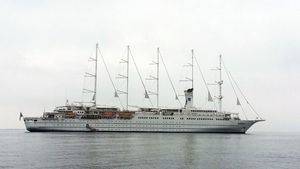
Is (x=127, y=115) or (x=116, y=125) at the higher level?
(x=127, y=115)

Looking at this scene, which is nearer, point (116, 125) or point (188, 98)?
point (116, 125)

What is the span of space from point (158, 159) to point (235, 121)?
77.2 metres

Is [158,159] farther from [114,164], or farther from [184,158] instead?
[114,164]

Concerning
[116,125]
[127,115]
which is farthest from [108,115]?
[127,115]

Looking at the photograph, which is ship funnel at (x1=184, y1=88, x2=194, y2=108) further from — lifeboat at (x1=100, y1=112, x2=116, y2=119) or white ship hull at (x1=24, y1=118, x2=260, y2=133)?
lifeboat at (x1=100, y1=112, x2=116, y2=119)

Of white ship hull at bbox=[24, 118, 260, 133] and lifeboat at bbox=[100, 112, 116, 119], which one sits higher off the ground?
lifeboat at bbox=[100, 112, 116, 119]

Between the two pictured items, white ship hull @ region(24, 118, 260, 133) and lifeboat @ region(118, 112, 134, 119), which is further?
lifeboat @ region(118, 112, 134, 119)

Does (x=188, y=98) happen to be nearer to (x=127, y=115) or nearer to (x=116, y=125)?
(x=127, y=115)

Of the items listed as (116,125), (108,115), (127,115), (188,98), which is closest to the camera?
(127,115)

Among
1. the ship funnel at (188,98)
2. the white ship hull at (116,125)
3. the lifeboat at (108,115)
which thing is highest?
the ship funnel at (188,98)

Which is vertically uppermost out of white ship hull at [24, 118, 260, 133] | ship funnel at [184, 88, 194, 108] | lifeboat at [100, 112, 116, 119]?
ship funnel at [184, 88, 194, 108]

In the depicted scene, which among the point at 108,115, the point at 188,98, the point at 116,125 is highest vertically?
the point at 188,98

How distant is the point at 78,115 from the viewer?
413 feet

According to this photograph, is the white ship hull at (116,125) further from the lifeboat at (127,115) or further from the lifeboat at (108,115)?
the lifeboat at (127,115)
